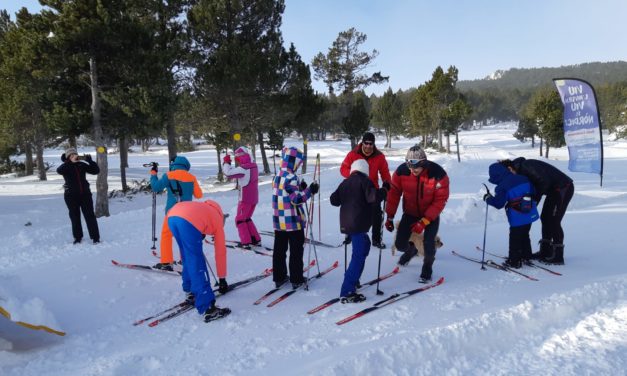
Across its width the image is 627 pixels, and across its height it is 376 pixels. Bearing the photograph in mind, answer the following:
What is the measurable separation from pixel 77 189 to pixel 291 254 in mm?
4977

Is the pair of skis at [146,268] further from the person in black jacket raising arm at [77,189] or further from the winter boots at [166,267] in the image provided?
the person in black jacket raising arm at [77,189]

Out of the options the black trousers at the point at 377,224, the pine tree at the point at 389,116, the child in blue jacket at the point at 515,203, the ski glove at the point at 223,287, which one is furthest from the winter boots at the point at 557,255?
the pine tree at the point at 389,116

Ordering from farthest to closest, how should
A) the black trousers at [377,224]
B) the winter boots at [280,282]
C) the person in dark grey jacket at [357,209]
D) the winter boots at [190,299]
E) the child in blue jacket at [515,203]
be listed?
the black trousers at [377,224] → the child in blue jacket at [515,203] → the winter boots at [280,282] → the winter boots at [190,299] → the person in dark grey jacket at [357,209]

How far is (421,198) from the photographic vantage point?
5418mm

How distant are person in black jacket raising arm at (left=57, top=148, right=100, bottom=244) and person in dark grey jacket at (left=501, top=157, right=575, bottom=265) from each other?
7615mm

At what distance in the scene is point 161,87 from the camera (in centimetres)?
1352

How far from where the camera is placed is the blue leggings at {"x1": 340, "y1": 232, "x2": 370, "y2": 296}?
454cm

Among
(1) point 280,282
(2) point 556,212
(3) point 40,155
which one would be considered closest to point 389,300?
(1) point 280,282

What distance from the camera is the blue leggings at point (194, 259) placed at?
4293mm

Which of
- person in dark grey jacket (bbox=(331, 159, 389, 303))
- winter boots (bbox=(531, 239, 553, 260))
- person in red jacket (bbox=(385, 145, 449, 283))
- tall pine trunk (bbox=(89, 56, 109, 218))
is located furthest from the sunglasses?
tall pine trunk (bbox=(89, 56, 109, 218))

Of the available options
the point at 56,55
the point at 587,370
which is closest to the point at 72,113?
the point at 56,55

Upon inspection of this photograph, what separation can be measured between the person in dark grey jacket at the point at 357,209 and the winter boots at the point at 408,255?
152 centimetres

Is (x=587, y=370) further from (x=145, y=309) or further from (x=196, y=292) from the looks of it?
(x=145, y=309)

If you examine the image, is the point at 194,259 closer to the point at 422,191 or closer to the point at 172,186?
the point at 172,186
